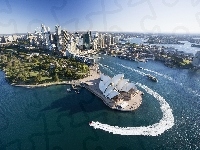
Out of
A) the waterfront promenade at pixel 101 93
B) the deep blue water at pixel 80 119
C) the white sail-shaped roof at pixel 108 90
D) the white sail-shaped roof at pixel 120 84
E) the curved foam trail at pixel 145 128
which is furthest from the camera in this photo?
the white sail-shaped roof at pixel 120 84

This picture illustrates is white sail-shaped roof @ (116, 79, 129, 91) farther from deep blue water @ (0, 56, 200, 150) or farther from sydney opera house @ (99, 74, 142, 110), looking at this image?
deep blue water @ (0, 56, 200, 150)

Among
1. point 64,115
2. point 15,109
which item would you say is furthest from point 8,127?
point 64,115

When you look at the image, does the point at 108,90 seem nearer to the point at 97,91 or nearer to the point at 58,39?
the point at 97,91

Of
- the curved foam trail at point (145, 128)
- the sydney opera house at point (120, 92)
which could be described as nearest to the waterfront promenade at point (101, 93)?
the sydney opera house at point (120, 92)

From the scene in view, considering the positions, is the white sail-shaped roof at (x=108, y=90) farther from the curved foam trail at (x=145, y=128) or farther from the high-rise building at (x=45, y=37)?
the high-rise building at (x=45, y=37)

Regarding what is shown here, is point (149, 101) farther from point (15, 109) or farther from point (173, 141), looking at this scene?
point (15, 109)

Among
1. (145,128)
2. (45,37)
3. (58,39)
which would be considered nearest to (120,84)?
(145,128)
